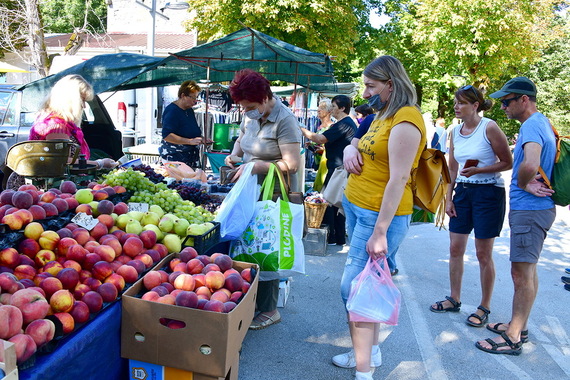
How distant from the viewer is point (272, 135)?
3.59 meters

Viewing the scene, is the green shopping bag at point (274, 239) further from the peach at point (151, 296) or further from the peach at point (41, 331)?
the peach at point (41, 331)

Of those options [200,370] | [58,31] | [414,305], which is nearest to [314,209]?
[414,305]

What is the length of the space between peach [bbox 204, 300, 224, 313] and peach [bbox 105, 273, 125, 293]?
1.55 ft

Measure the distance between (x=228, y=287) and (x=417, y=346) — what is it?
191cm

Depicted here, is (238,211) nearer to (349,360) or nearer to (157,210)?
(157,210)

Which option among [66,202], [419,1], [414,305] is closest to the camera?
[66,202]

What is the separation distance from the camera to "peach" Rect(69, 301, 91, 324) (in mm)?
2002

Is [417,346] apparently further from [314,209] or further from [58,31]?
[58,31]

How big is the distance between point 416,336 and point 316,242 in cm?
235

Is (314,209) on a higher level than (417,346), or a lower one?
higher

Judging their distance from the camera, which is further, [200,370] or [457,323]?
[457,323]

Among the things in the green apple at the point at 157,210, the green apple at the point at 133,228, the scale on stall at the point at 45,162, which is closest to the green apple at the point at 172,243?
the green apple at the point at 133,228

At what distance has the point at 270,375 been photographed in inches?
122

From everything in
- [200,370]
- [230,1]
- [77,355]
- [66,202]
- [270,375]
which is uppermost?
[230,1]
